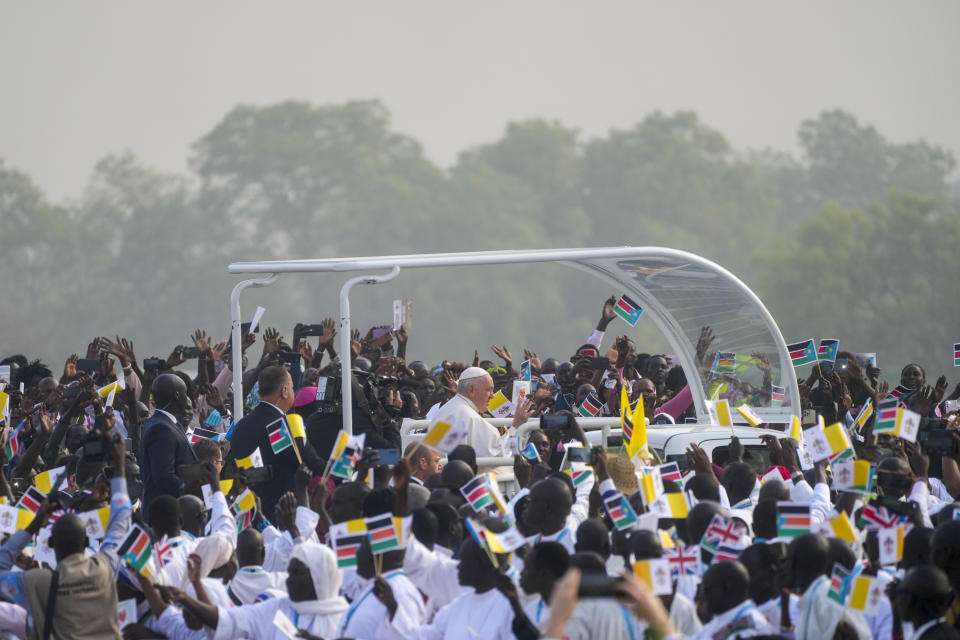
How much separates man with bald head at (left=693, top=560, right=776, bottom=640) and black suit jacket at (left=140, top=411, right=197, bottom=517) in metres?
3.35

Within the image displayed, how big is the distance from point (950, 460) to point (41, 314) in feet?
166

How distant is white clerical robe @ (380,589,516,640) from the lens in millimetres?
5309

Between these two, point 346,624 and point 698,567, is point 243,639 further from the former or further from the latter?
point 698,567

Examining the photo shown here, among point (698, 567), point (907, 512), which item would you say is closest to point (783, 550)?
point (698, 567)

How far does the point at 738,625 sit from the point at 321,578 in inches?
68.1

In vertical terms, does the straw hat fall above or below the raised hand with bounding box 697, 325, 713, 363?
below

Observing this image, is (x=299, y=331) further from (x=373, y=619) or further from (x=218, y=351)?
(x=373, y=619)

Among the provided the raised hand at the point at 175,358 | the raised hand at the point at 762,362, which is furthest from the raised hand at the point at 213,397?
the raised hand at the point at 762,362

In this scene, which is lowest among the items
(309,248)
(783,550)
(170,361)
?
(783,550)

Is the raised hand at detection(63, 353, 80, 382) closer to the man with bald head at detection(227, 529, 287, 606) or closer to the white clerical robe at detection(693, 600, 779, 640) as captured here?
the man with bald head at detection(227, 529, 287, 606)

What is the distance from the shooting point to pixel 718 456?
29.7 feet

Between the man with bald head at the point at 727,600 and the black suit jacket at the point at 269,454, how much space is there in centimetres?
319

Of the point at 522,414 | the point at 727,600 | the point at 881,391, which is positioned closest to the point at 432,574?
the point at 727,600

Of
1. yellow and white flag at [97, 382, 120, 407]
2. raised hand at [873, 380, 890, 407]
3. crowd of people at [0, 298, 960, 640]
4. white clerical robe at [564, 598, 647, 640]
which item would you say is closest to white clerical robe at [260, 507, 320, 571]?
crowd of people at [0, 298, 960, 640]
